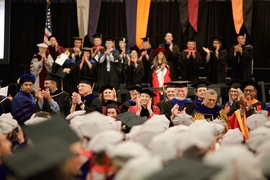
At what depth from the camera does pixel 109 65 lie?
14.5m

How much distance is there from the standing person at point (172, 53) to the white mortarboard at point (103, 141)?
9763 mm

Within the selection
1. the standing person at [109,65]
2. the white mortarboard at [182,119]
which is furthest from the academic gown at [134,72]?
the white mortarboard at [182,119]

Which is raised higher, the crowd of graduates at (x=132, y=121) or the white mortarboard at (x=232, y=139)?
the crowd of graduates at (x=132, y=121)

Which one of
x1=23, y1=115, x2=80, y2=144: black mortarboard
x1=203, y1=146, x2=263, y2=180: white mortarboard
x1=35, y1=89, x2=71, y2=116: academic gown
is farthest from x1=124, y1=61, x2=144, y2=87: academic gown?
x1=203, y1=146, x2=263, y2=180: white mortarboard

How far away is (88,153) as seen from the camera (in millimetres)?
5074

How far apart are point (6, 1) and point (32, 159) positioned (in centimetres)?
1081

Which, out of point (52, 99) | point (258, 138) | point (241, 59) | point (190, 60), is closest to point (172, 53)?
point (190, 60)

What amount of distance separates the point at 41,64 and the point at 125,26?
3.20 m

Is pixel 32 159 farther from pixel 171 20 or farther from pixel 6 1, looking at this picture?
pixel 171 20

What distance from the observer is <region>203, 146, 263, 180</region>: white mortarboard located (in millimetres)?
4285

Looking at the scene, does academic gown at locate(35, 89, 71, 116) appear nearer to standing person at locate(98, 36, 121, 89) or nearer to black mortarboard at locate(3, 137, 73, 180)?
standing person at locate(98, 36, 121, 89)

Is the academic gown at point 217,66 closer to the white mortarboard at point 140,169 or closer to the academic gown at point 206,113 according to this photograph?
the academic gown at point 206,113

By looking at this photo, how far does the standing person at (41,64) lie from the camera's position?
14.3 m

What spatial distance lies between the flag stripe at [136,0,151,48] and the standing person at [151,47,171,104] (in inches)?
69.9
